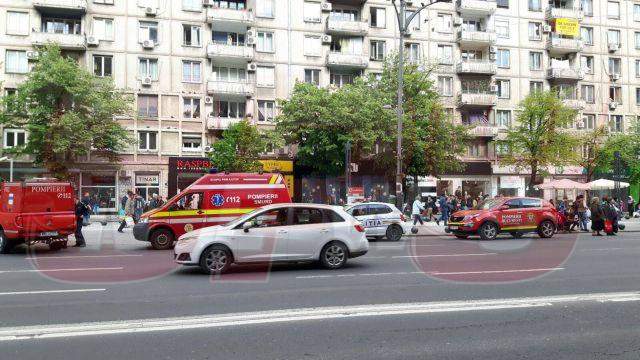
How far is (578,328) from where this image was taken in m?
6.41

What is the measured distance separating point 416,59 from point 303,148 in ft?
46.1

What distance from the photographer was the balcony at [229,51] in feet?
126

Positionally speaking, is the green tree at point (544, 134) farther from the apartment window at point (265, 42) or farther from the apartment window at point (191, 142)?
the apartment window at point (191, 142)

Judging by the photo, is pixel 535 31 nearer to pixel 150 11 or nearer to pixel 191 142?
pixel 191 142

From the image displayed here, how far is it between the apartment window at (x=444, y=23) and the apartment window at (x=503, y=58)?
4.86m

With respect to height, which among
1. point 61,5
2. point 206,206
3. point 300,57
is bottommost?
point 206,206

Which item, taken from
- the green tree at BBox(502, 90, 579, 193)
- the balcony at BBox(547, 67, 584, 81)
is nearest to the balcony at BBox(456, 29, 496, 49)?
the balcony at BBox(547, 67, 584, 81)

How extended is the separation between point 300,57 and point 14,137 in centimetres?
2031

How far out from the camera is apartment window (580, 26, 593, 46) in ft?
160

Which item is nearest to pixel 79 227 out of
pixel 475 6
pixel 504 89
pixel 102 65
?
pixel 102 65

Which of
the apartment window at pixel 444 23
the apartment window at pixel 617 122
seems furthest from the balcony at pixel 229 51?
the apartment window at pixel 617 122

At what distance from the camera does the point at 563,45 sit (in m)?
46.8

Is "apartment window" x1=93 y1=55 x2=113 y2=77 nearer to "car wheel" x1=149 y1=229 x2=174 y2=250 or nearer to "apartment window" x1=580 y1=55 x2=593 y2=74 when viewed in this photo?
"car wheel" x1=149 y1=229 x2=174 y2=250

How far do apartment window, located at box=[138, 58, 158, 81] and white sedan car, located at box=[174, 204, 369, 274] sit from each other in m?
29.6
